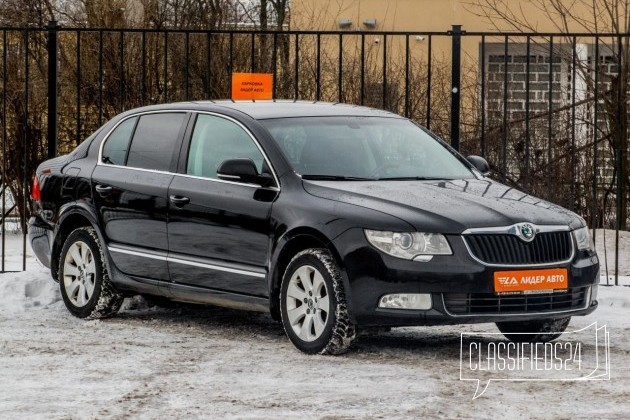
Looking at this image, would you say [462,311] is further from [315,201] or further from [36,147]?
[36,147]

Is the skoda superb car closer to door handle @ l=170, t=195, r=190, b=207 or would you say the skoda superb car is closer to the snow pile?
door handle @ l=170, t=195, r=190, b=207

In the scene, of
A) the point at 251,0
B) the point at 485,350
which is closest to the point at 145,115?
the point at 485,350

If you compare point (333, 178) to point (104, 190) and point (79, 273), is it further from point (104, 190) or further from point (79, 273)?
point (79, 273)

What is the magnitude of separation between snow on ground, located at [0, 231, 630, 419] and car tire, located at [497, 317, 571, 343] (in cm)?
35

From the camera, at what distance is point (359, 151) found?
392 inches

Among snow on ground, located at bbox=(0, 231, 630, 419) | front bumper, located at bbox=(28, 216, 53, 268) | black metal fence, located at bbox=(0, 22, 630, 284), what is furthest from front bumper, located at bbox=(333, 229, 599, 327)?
black metal fence, located at bbox=(0, 22, 630, 284)

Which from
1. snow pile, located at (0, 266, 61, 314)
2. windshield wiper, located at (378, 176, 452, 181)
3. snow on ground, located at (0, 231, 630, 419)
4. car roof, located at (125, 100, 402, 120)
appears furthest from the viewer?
snow pile, located at (0, 266, 61, 314)

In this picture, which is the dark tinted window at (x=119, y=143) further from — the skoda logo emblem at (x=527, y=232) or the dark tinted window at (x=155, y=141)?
the skoda logo emblem at (x=527, y=232)

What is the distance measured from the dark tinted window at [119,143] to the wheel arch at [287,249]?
200cm

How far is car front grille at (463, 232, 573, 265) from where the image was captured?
8758 millimetres

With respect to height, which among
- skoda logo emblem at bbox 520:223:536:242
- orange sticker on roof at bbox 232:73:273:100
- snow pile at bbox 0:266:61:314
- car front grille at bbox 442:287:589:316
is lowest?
snow pile at bbox 0:266:61:314

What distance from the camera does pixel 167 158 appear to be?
34.2 ft

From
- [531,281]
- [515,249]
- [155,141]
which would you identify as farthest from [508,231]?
[155,141]

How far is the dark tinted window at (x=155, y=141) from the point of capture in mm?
10461
